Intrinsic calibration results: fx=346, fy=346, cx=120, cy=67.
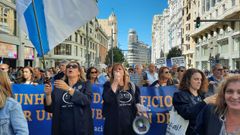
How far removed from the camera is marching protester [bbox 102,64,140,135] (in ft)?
16.5

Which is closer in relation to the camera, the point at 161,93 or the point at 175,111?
the point at 175,111

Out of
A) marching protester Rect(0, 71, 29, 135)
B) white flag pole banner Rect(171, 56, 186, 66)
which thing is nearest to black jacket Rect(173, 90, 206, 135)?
marching protester Rect(0, 71, 29, 135)

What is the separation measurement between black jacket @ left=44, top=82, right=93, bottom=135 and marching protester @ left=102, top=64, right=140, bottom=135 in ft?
1.63

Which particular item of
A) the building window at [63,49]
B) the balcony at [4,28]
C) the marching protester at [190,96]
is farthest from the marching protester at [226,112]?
the building window at [63,49]

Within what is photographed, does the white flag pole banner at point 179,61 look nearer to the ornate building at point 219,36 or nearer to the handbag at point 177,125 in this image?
the handbag at point 177,125

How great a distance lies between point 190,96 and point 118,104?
46.0 inches

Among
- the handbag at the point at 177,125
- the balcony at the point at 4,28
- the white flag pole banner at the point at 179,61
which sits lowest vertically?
the handbag at the point at 177,125

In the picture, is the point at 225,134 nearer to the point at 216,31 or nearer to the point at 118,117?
the point at 118,117

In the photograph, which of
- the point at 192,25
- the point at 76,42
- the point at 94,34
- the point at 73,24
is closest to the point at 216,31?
the point at 192,25

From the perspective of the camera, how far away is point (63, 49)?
217ft

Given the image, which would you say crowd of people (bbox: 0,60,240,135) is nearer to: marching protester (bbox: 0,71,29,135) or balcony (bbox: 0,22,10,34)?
marching protester (bbox: 0,71,29,135)

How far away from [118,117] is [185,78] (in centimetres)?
117

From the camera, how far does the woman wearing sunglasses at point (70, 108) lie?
4.45 meters

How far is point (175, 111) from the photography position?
4.48 m
